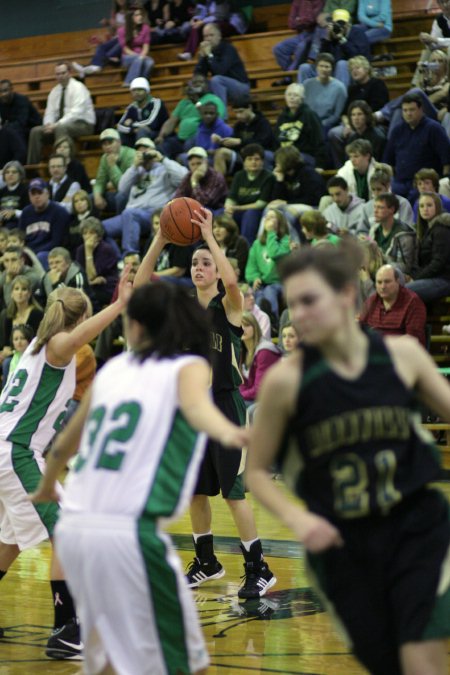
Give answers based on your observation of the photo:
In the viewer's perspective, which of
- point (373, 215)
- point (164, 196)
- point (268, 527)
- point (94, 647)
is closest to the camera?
point (94, 647)

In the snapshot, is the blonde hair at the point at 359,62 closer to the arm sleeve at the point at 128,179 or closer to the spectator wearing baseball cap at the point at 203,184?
the spectator wearing baseball cap at the point at 203,184

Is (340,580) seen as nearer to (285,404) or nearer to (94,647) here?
(285,404)

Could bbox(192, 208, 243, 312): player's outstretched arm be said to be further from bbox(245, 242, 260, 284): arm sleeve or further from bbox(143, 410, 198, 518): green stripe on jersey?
bbox(245, 242, 260, 284): arm sleeve

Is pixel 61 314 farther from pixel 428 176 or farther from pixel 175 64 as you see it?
pixel 175 64

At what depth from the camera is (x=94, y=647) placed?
341 centimetres

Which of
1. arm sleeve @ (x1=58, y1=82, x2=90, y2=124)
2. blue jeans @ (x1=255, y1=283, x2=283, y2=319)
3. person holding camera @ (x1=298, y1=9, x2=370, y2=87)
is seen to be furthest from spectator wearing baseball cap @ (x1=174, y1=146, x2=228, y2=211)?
arm sleeve @ (x1=58, y1=82, x2=90, y2=124)

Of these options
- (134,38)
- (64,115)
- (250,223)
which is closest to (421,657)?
(250,223)

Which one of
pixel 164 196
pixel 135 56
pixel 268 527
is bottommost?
pixel 268 527

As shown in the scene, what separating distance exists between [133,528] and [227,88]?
39.9ft

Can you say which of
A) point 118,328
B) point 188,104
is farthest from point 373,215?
point 188,104

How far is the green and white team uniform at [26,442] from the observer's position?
547cm

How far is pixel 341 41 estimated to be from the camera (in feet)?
45.3

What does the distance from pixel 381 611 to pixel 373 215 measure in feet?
26.1

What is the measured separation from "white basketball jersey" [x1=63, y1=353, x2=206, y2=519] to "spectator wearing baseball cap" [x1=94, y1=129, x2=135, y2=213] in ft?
35.5
